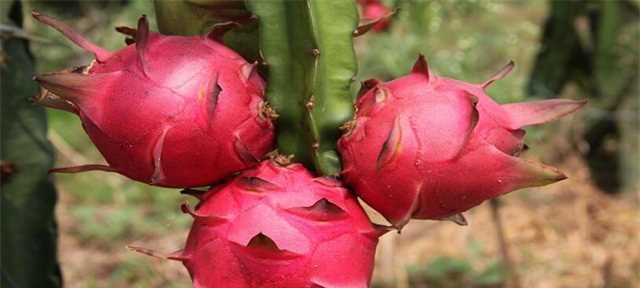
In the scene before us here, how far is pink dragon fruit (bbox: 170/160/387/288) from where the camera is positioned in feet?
4.35

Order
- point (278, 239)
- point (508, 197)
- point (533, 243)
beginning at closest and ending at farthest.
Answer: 1. point (278, 239)
2. point (533, 243)
3. point (508, 197)

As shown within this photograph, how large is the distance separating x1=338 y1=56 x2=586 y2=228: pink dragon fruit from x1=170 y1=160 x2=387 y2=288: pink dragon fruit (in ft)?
0.21

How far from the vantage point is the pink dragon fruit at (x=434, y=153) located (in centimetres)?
136

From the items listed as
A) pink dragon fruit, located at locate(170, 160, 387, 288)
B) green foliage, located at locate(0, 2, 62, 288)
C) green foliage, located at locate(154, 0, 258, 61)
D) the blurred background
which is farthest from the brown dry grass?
pink dragon fruit, located at locate(170, 160, 387, 288)

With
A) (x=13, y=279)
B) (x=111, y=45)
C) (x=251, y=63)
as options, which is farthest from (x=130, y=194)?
(x=251, y=63)

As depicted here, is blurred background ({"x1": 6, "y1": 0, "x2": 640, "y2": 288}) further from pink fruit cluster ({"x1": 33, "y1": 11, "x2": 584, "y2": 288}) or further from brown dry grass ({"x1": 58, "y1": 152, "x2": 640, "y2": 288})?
pink fruit cluster ({"x1": 33, "y1": 11, "x2": 584, "y2": 288})

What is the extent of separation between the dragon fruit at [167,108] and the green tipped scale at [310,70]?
0.06 meters

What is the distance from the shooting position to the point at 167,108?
53.0 inches

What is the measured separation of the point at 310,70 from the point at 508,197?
3473 mm

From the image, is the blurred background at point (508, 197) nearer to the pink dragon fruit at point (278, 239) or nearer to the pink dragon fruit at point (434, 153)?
the pink dragon fruit at point (434, 153)

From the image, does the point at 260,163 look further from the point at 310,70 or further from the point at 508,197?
the point at 508,197

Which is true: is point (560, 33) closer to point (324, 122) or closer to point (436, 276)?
point (436, 276)

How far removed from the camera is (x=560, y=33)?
3.88 m

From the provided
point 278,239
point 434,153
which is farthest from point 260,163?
point 434,153
